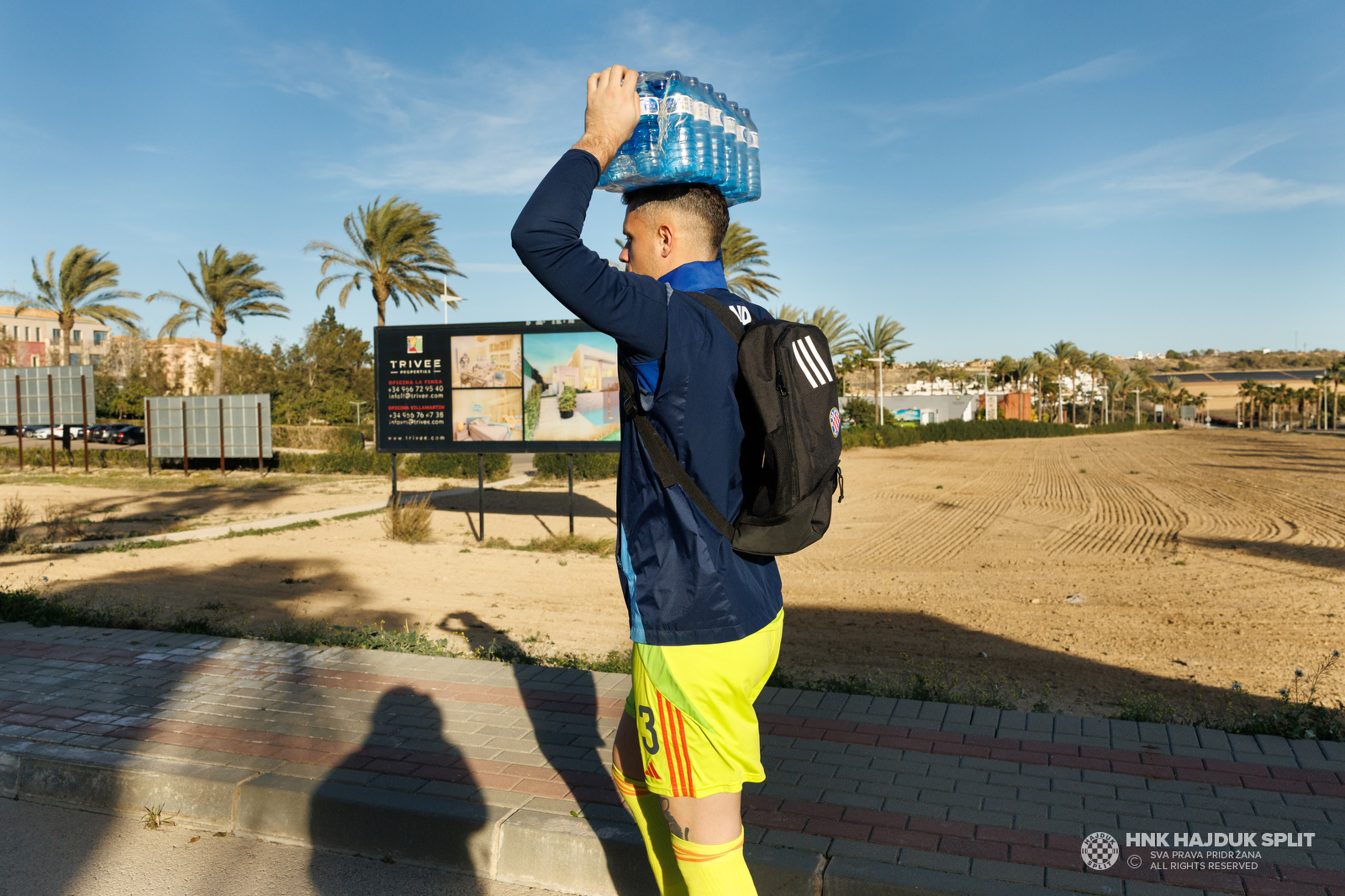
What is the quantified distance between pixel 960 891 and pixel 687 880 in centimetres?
135

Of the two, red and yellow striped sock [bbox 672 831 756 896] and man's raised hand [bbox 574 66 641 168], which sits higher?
man's raised hand [bbox 574 66 641 168]

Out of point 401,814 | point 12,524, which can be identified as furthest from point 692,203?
point 12,524

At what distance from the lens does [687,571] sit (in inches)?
72.7

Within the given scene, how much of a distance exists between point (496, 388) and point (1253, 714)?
36.6ft

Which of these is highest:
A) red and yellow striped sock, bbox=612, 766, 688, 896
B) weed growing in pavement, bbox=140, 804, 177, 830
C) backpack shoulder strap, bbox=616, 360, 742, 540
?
backpack shoulder strap, bbox=616, 360, 742, 540

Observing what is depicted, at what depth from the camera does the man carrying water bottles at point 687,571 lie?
1.79 m

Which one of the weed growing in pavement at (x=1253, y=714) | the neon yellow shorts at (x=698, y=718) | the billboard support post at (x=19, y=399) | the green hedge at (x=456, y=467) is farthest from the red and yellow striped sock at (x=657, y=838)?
the billboard support post at (x=19, y=399)

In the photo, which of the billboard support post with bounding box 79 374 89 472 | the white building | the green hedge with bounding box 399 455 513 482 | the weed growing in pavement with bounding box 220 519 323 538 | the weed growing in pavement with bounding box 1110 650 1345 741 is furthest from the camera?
the white building

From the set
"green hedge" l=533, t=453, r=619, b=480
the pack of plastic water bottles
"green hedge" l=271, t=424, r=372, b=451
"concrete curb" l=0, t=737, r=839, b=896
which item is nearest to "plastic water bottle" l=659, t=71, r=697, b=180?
the pack of plastic water bottles

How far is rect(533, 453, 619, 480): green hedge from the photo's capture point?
83.6 feet

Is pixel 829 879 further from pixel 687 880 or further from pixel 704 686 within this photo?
pixel 704 686

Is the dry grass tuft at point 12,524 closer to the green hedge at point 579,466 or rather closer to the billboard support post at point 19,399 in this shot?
the green hedge at point 579,466

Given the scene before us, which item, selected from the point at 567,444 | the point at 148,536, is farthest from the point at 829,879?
the point at 148,536

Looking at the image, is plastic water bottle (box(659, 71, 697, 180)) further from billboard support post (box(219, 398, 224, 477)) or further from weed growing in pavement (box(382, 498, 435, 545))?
billboard support post (box(219, 398, 224, 477))
